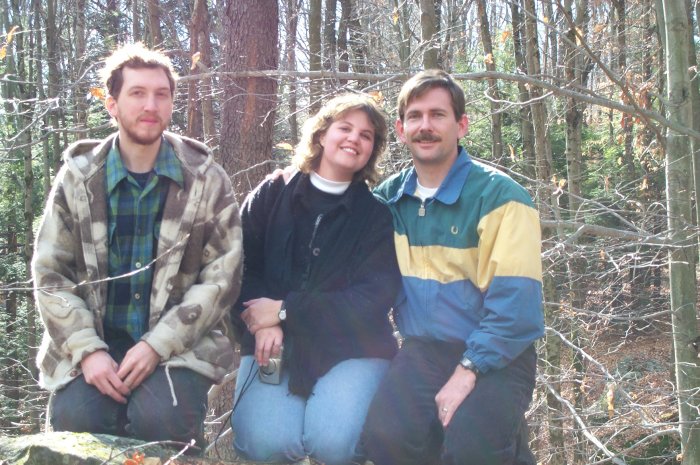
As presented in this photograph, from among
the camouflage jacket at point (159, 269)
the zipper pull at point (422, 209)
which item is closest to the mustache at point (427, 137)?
the zipper pull at point (422, 209)

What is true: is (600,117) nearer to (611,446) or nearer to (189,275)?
(611,446)

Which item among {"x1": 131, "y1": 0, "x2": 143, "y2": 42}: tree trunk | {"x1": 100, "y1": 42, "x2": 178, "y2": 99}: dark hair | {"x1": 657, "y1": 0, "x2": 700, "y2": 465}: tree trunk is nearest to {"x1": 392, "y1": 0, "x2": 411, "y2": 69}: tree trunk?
{"x1": 657, "y1": 0, "x2": 700, "y2": 465}: tree trunk

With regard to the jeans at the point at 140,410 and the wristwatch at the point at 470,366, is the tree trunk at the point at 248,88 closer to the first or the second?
the jeans at the point at 140,410

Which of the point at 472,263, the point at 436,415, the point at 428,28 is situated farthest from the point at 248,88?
the point at 436,415

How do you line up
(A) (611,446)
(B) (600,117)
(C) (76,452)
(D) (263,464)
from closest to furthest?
(C) (76,452) → (D) (263,464) → (A) (611,446) → (B) (600,117)

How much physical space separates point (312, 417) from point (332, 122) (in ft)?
4.22

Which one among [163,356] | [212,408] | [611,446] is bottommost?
[611,446]

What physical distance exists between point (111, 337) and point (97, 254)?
0.36m

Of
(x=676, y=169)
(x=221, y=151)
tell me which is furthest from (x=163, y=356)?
(x=676, y=169)

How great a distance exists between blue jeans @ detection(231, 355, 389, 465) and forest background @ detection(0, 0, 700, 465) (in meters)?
1.12

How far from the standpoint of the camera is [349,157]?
10.7ft

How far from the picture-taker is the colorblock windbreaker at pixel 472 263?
2.86 meters

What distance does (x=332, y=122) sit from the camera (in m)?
3.32

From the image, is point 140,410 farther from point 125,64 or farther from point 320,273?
point 125,64
